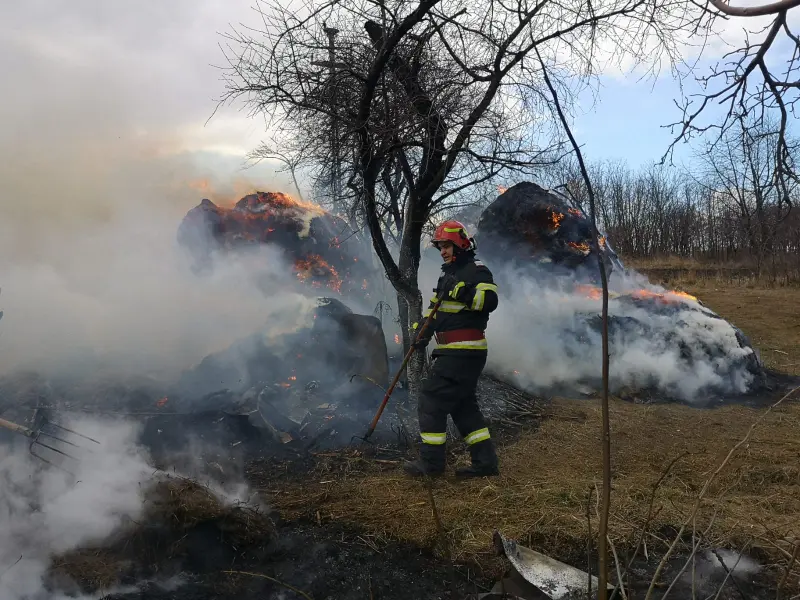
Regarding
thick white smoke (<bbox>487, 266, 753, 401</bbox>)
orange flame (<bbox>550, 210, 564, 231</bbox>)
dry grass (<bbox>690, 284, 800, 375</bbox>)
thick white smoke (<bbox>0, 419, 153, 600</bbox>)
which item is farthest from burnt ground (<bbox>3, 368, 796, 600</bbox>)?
dry grass (<bbox>690, 284, 800, 375</bbox>)

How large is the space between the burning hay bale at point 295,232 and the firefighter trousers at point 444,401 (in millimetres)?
6955

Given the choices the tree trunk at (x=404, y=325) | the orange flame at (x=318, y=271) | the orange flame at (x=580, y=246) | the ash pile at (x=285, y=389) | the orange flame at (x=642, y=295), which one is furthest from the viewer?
the orange flame at (x=318, y=271)

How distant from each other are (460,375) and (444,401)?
0.90ft

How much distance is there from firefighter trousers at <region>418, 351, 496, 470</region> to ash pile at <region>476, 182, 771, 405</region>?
3.83 m

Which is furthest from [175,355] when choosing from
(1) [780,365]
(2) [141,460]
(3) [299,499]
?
(1) [780,365]

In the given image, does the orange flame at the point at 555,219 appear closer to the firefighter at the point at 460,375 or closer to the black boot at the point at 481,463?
the firefighter at the point at 460,375

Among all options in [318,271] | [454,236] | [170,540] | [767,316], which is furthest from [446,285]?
[767,316]

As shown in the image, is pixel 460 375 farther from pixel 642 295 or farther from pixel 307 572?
pixel 642 295

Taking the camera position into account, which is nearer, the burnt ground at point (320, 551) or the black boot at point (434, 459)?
the burnt ground at point (320, 551)

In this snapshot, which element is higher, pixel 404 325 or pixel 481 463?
pixel 404 325

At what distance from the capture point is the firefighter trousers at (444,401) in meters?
4.82

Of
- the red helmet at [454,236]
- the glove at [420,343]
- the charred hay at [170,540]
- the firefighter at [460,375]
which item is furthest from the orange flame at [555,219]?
the charred hay at [170,540]

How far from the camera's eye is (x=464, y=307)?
490 cm

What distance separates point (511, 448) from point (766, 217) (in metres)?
3.36
